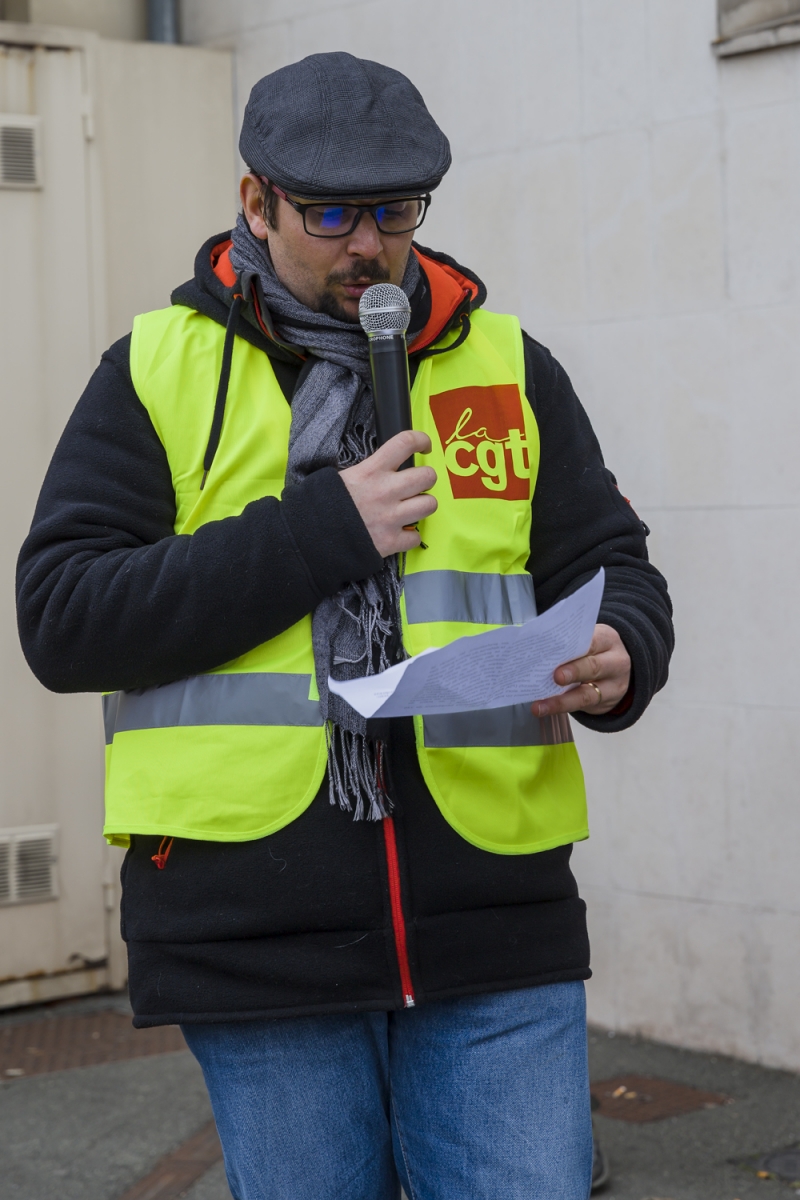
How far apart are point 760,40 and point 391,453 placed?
9.38 ft

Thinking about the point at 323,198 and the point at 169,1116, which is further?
the point at 169,1116

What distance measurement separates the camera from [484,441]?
2057 mm

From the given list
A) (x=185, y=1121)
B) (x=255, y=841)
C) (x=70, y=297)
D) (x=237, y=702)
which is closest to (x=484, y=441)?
(x=237, y=702)

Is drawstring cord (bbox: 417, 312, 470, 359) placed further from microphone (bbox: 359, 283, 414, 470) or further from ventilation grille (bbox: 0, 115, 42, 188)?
ventilation grille (bbox: 0, 115, 42, 188)

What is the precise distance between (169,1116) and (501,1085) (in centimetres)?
265

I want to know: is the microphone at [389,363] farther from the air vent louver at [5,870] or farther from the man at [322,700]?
the air vent louver at [5,870]

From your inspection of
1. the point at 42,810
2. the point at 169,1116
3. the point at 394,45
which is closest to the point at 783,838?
the point at 169,1116

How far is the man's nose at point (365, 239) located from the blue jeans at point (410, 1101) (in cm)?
95

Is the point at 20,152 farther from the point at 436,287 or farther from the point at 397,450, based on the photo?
the point at 397,450

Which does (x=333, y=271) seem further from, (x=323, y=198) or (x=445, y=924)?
(x=445, y=924)

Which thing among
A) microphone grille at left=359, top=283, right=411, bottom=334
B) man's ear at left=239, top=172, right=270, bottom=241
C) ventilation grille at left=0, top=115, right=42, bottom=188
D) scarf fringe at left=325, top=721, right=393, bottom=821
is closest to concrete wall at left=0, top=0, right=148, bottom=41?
ventilation grille at left=0, top=115, right=42, bottom=188

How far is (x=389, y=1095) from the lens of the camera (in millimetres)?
2047

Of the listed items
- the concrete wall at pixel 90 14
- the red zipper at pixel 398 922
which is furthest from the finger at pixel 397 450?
the concrete wall at pixel 90 14

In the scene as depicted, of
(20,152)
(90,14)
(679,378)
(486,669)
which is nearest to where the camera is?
(486,669)
